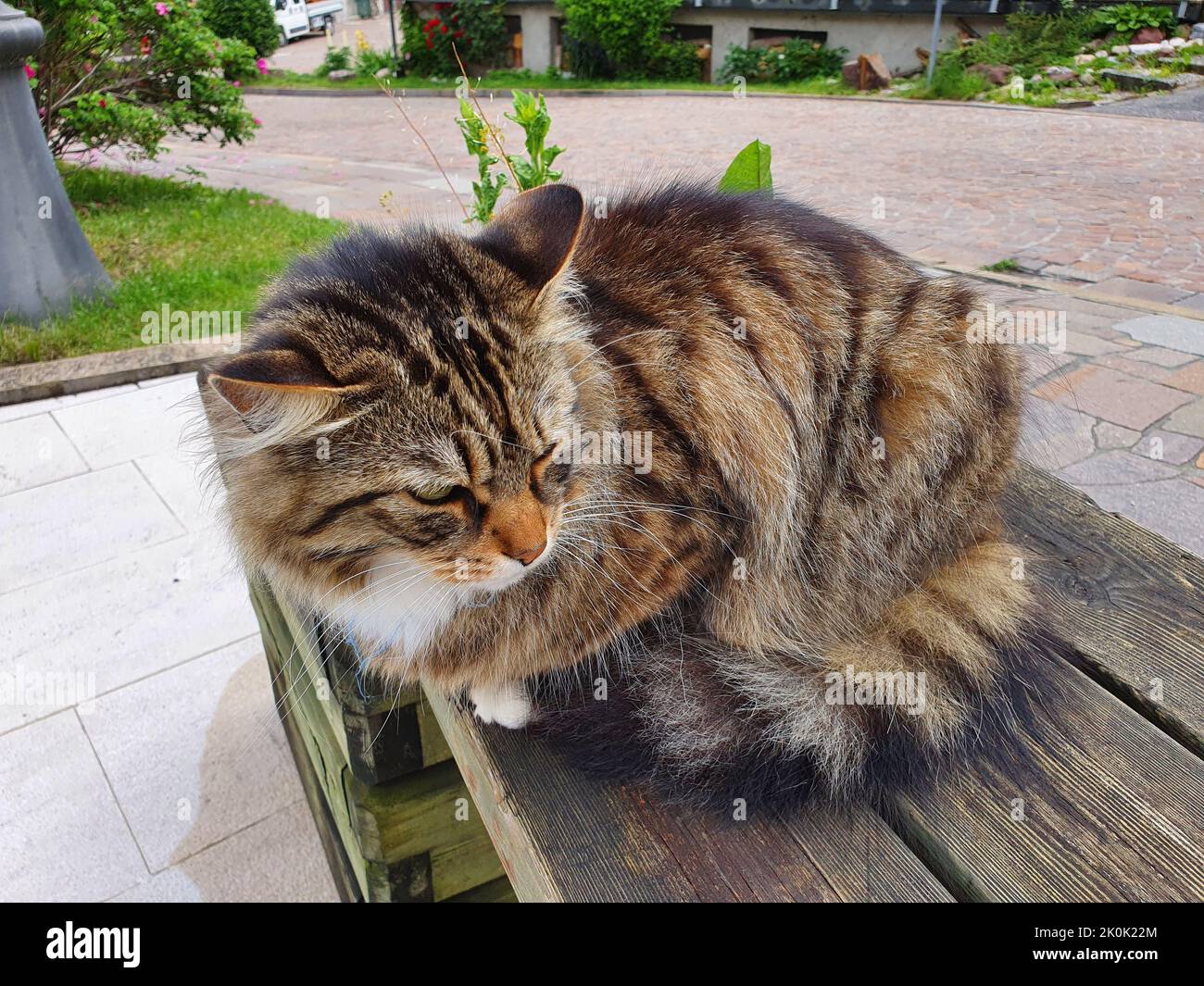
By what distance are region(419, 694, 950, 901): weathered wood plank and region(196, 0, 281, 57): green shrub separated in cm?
2294

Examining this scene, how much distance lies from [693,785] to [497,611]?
48 cm

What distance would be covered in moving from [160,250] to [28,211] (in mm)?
1225

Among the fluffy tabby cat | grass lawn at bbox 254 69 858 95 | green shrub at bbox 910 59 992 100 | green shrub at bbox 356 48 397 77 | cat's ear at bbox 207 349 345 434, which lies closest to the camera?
cat's ear at bbox 207 349 345 434

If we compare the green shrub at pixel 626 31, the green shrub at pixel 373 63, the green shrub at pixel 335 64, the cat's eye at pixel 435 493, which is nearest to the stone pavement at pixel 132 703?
the cat's eye at pixel 435 493

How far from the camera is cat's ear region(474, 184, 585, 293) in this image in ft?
4.80

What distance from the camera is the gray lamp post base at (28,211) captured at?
4289mm

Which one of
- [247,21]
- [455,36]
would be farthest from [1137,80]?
[247,21]

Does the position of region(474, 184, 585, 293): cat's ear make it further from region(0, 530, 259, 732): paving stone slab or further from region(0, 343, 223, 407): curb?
region(0, 343, 223, 407): curb

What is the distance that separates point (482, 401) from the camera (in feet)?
4.50

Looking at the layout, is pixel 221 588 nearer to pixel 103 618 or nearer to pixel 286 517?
pixel 103 618

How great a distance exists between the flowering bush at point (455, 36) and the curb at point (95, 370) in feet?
48.6

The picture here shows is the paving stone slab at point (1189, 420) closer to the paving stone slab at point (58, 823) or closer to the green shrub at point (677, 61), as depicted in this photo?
the paving stone slab at point (58, 823)

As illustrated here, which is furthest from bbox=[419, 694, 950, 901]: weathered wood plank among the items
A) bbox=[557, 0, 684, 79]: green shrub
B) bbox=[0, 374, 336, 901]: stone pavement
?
bbox=[557, 0, 684, 79]: green shrub

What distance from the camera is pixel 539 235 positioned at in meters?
1.51
